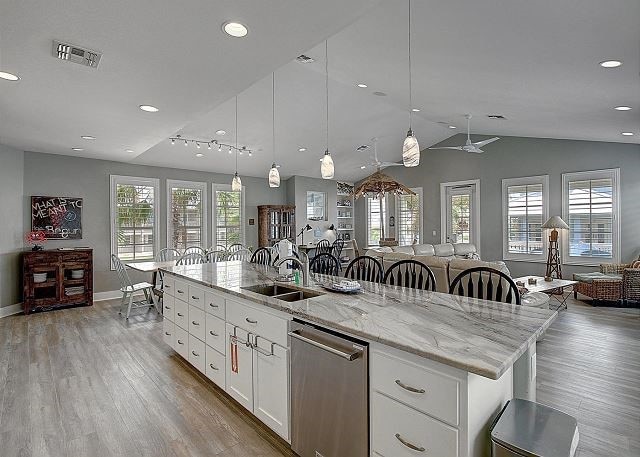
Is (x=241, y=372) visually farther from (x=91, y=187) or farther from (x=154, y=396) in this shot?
(x=91, y=187)

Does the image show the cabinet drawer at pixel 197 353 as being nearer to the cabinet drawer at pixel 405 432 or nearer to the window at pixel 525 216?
the cabinet drawer at pixel 405 432

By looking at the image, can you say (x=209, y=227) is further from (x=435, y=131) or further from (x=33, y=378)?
(x=435, y=131)

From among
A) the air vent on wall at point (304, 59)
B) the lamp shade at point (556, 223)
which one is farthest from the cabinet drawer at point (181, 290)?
the lamp shade at point (556, 223)

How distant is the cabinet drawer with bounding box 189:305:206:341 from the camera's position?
3307 millimetres

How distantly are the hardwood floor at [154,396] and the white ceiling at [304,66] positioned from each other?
8.91ft

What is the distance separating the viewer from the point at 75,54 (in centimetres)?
261

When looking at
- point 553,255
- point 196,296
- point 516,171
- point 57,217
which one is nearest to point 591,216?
point 553,255

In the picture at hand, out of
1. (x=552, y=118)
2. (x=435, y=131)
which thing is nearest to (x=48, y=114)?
(x=552, y=118)

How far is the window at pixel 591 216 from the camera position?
688 centimetres

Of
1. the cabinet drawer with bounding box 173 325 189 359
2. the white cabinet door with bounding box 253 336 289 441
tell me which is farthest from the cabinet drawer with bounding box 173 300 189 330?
the white cabinet door with bounding box 253 336 289 441

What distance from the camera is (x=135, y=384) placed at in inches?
129

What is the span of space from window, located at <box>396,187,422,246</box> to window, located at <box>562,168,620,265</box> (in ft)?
11.5

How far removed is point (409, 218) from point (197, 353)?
8043 mm

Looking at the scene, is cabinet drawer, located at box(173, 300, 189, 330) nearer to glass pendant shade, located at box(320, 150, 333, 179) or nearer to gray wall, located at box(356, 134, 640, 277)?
glass pendant shade, located at box(320, 150, 333, 179)
